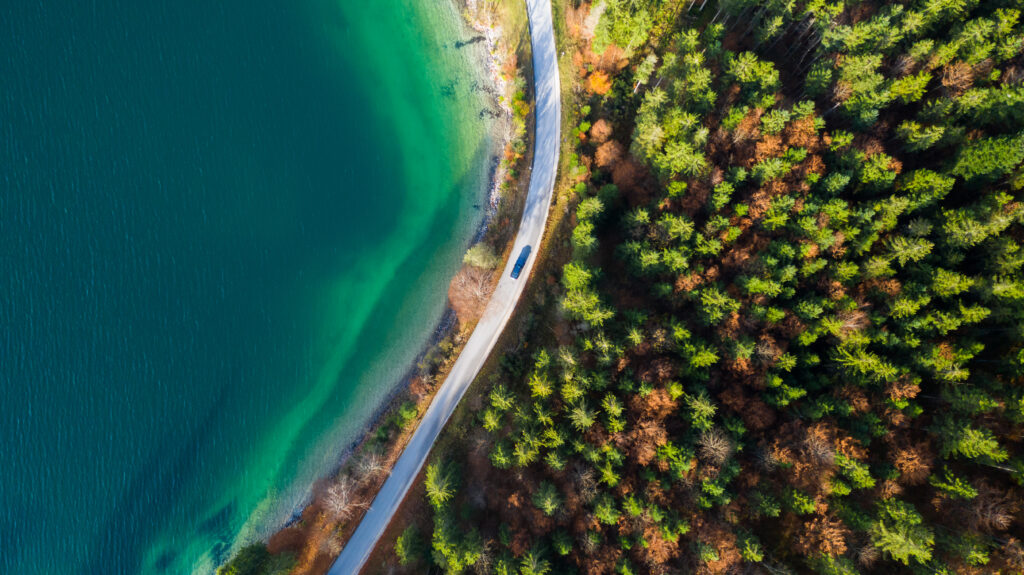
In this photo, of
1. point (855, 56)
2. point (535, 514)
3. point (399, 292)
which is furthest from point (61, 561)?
point (855, 56)

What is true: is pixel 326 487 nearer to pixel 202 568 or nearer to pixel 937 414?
pixel 202 568

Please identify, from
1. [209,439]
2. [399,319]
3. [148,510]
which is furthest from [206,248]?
[148,510]

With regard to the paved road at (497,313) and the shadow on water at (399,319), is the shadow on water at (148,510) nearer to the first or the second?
the shadow on water at (399,319)

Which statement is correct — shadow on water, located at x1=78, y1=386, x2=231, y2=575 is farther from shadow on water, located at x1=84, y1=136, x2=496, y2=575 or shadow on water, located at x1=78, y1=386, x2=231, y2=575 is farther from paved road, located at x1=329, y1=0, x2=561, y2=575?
paved road, located at x1=329, y1=0, x2=561, y2=575

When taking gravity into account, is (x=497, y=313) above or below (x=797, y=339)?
below

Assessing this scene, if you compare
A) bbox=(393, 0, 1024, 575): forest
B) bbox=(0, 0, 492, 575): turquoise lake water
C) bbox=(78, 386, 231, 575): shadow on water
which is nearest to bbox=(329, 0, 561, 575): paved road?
bbox=(393, 0, 1024, 575): forest

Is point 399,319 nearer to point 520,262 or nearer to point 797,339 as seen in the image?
point 520,262
